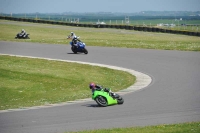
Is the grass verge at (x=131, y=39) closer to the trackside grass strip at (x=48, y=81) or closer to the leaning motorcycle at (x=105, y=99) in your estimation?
the trackside grass strip at (x=48, y=81)

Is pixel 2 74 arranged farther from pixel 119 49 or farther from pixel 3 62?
pixel 119 49

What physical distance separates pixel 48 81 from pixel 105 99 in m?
6.75

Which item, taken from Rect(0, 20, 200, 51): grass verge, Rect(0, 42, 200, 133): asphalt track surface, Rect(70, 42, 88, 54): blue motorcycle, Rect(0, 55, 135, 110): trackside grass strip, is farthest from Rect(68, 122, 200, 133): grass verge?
→ Rect(0, 20, 200, 51): grass verge

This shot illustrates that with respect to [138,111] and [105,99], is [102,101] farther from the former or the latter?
[138,111]

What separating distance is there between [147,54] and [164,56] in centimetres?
186

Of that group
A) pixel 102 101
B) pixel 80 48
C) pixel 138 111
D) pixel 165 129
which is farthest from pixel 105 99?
pixel 80 48

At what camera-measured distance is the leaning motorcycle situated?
1598 cm

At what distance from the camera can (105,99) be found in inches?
630

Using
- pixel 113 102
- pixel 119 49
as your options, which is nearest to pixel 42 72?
pixel 113 102

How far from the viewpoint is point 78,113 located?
48.8ft

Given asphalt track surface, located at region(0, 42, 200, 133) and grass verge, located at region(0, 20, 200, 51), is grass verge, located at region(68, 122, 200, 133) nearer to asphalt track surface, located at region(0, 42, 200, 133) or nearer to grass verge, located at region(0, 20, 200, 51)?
asphalt track surface, located at region(0, 42, 200, 133)

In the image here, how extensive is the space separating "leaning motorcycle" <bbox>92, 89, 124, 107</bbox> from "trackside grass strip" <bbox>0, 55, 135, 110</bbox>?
2383 millimetres

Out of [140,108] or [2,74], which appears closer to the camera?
[140,108]

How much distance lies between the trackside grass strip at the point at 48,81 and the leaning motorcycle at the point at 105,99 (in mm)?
2383
